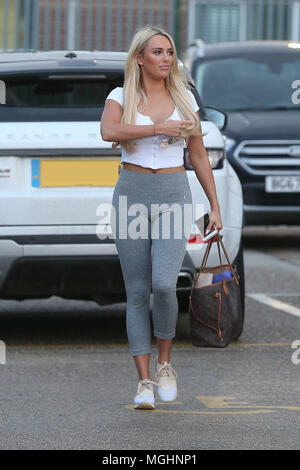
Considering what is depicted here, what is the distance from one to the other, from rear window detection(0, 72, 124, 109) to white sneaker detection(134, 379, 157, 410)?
2.09 m

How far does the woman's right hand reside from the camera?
19.1ft

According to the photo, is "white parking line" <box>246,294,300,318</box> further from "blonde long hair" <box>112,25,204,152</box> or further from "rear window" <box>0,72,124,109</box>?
"blonde long hair" <box>112,25,204,152</box>

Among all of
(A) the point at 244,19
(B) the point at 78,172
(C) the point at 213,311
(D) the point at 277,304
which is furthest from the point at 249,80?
(C) the point at 213,311

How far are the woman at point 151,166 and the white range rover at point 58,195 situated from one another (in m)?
1.30

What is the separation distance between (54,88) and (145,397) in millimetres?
2454

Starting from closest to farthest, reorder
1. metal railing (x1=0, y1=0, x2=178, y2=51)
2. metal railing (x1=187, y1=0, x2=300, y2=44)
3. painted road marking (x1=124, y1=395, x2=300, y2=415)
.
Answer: painted road marking (x1=124, y1=395, x2=300, y2=415), metal railing (x1=0, y1=0, x2=178, y2=51), metal railing (x1=187, y1=0, x2=300, y2=44)

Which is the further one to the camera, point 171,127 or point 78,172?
point 78,172

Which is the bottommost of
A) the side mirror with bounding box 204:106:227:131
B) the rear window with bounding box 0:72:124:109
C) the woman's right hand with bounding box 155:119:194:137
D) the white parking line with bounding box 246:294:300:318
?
the white parking line with bounding box 246:294:300:318

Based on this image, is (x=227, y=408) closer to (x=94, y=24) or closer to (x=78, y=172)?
(x=78, y=172)

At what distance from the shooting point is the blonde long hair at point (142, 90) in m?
5.95

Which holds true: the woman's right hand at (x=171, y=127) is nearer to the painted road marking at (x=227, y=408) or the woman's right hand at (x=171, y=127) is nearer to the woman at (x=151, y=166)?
the woman at (x=151, y=166)

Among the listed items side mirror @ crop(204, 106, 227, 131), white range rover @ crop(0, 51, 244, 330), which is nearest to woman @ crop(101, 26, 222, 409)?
white range rover @ crop(0, 51, 244, 330)

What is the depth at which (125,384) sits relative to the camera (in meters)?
6.75

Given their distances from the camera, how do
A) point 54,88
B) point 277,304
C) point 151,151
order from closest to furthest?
1. point 151,151
2. point 54,88
3. point 277,304
